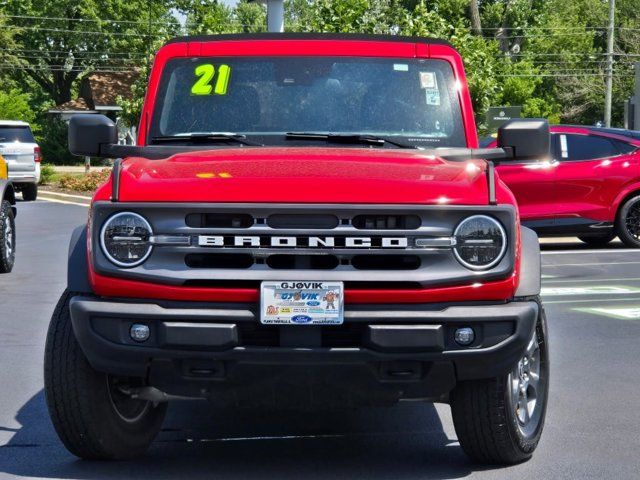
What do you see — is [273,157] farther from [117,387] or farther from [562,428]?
[562,428]

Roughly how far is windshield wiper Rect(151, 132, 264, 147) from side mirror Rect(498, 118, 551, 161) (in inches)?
45.9

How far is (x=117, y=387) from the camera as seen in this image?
19.6ft

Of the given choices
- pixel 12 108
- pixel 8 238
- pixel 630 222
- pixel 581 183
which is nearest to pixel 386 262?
pixel 8 238

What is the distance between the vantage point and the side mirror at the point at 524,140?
641cm

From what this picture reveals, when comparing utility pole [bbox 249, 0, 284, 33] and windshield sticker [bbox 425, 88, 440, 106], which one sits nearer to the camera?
windshield sticker [bbox 425, 88, 440, 106]

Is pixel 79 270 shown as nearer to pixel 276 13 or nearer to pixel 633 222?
pixel 633 222

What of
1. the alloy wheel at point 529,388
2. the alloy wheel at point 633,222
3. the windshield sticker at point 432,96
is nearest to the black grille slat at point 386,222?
the alloy wheel at point 529,388

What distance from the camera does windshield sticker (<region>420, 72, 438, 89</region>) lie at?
275 inches

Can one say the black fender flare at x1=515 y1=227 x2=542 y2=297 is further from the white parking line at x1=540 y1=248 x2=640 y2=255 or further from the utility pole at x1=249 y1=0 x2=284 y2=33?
the utility pole at x1=249 y1=0 x2=284 y2=33

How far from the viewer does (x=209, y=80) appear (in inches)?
275

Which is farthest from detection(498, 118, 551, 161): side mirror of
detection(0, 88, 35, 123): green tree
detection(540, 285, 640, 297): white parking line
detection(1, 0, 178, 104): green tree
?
detection(1, 0, 178, 104): green tree

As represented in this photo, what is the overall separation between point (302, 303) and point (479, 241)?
0.76 meters

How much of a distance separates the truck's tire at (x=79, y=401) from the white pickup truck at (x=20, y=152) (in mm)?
25987

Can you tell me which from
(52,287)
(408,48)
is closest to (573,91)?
(52,287)
